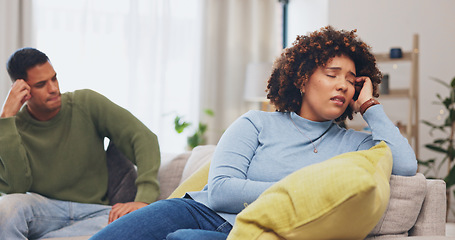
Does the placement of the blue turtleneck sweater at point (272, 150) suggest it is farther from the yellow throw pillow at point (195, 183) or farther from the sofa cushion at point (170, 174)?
the sofa cushion at point (170, 174)

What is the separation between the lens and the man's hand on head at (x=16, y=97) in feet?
6.83

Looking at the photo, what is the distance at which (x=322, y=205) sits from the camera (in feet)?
3.37

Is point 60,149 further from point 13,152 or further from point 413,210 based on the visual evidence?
point 413,210

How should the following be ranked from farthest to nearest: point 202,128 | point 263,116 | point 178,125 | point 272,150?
1. point 202,128
2. point 178,125
3. point 263,116
4. point 272,150

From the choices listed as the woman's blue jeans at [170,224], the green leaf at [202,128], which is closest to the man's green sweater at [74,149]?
the woman's blue jeans at [170,224]

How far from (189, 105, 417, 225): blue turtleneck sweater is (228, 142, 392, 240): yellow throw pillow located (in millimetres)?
236

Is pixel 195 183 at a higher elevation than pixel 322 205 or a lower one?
lower

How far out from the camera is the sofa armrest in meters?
1.42

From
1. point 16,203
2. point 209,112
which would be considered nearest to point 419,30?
point 209,112

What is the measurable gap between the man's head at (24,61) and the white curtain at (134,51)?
2.49m

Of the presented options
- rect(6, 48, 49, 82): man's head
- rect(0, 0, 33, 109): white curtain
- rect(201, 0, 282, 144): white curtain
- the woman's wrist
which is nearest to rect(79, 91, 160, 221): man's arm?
rect(6, 48, 49, 82): man's head

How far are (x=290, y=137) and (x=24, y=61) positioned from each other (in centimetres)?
119

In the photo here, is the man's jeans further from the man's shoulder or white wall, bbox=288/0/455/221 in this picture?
white wall, bbox=288/0/455/221

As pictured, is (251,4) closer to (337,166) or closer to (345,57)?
(345,57)
